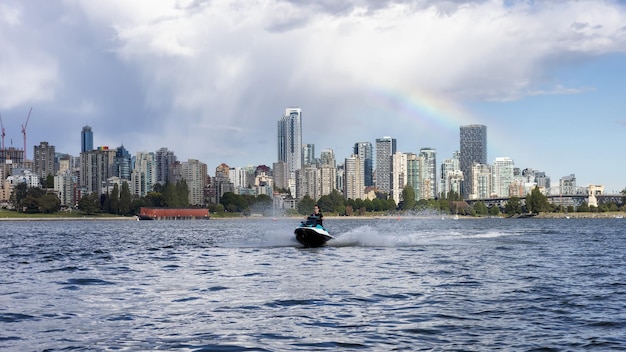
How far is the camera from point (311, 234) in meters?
67.6

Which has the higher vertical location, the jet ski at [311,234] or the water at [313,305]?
the jet ski at [311,234]

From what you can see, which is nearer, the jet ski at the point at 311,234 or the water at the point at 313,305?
the water at the point at 313,305

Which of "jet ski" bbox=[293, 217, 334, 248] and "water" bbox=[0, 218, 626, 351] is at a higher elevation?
"jet ski" bbox=[293, 217, 334, 248]

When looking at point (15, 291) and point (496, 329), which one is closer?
point (496, 329)

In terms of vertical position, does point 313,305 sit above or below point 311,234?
below

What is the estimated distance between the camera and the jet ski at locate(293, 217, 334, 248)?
220 feet

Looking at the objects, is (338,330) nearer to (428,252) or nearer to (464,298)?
(464,298)

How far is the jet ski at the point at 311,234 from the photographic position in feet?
220

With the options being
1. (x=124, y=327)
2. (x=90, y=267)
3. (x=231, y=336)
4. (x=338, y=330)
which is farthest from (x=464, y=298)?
(x=90, y=267)

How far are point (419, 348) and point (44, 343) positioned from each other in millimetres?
10839

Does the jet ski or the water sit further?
the jet ski

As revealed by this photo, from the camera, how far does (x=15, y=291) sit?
34.8m

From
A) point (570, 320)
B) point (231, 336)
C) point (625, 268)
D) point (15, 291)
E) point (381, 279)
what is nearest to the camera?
point (231, 336)

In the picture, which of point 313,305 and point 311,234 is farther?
point 311,234
